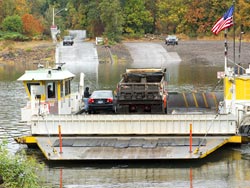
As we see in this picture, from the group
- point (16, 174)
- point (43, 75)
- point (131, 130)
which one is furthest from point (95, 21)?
point (16, 174)

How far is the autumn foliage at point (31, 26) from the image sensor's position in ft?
336

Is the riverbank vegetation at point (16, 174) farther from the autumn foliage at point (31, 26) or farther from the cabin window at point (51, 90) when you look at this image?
the autumn foliage at point (31, 26)

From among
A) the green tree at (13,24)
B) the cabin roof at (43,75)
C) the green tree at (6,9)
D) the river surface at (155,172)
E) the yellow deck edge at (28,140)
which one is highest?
the green tree at (6,9)

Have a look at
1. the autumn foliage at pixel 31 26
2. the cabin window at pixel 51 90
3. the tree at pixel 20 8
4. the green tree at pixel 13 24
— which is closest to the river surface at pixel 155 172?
the cabin window at pixel 51 90

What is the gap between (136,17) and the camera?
10544 cm

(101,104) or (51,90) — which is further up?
(51,90)

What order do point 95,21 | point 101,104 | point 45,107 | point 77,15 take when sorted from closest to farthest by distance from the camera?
point 45,107
point 101,104
point 95,21
point 77,15

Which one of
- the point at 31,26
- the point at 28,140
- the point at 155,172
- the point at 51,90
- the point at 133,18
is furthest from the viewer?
the point at 133,18

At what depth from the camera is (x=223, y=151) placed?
2472cm

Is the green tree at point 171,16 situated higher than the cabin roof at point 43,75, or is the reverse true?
the green tree at point 171,16

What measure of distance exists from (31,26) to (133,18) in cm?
1574

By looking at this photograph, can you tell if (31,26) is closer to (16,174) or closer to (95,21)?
(95,21)

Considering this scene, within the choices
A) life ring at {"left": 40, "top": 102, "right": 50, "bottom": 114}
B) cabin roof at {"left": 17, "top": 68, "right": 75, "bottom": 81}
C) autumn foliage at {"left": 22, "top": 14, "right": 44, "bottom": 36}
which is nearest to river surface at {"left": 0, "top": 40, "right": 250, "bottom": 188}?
life ring at {"left": 40, "top": 102, "right": 50, "bottom": 114}

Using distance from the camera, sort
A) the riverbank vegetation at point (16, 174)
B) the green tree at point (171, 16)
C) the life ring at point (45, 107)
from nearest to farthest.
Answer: the riverbank vegetation at point (16, 174) → the life ring at point (45, 107) → the green tree at point (171, 16)
